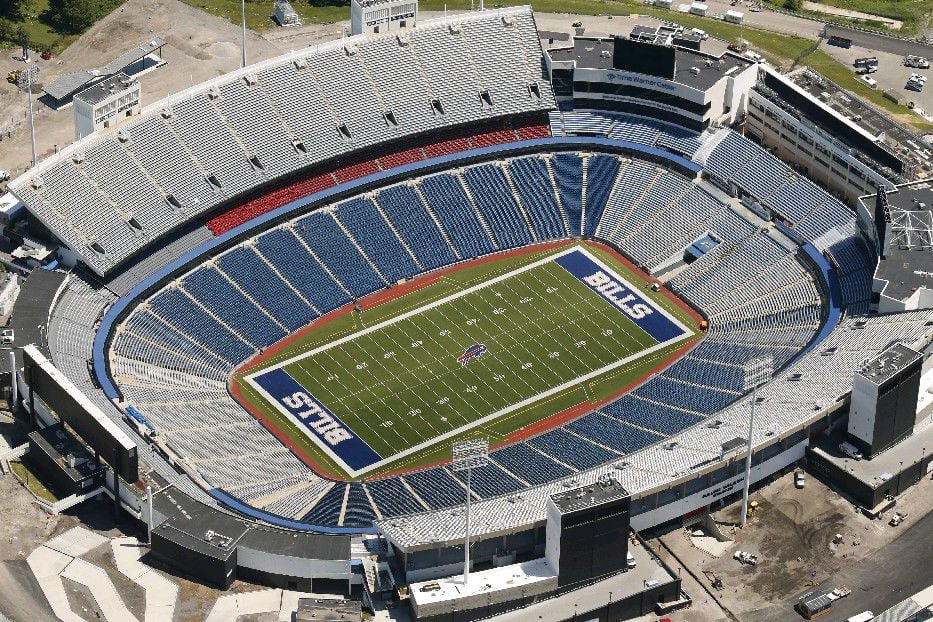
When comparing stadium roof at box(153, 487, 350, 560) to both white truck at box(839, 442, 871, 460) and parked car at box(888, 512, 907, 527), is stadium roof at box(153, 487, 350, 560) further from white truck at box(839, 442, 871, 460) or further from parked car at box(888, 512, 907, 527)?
parked car at box(888, 512, 907, 527)

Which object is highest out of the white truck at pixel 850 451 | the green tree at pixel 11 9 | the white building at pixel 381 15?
the white building at pixel 381 15

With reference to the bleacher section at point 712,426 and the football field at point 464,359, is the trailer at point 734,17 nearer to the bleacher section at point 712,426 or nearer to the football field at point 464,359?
the football field at point 464,359

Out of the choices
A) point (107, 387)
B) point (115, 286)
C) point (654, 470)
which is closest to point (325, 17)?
point (115, 286)

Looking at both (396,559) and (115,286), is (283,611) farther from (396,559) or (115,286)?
(115,286)

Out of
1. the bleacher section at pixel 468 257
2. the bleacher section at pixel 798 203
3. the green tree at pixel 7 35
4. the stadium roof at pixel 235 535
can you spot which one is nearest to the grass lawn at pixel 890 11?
the bleacher section at pixel 798 203

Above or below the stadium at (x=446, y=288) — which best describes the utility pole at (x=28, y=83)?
above

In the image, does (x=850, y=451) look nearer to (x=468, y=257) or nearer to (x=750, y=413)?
(x=750, y=413)

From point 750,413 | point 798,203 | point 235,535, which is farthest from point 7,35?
point 750,413
